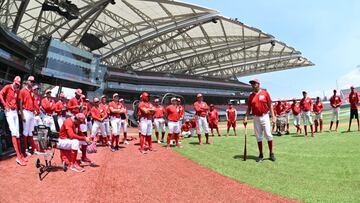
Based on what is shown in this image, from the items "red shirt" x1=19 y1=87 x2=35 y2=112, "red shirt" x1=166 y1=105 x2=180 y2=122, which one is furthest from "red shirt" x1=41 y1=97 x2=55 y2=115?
"red shirt" x1=166 y1=105 x2=180 y2=122

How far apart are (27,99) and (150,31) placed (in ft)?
133

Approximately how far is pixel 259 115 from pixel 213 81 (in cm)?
6341

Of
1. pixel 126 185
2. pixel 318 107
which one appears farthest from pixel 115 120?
pixel 318 107

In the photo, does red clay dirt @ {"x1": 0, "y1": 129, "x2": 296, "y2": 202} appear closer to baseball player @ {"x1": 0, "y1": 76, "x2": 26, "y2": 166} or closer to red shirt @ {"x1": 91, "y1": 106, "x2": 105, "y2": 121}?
baseball player @ {"x1": 0, "y1": 76, "x2": 26, "y2": 166}

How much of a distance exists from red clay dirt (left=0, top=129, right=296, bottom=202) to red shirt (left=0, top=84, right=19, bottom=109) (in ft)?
4.92

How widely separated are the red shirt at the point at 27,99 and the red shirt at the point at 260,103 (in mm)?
6229

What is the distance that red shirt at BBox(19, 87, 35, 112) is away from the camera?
8.93 meters

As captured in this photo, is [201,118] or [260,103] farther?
[201,118]

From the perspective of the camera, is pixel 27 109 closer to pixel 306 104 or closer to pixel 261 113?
pixel 261 113

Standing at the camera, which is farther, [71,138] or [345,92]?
[345,92]

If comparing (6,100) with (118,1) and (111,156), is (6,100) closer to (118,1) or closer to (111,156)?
(111,156)

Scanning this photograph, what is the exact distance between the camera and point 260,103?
891 cm

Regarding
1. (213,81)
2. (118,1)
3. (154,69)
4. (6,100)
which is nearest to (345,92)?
(213,81)

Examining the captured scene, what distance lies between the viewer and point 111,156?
10.4 meters
